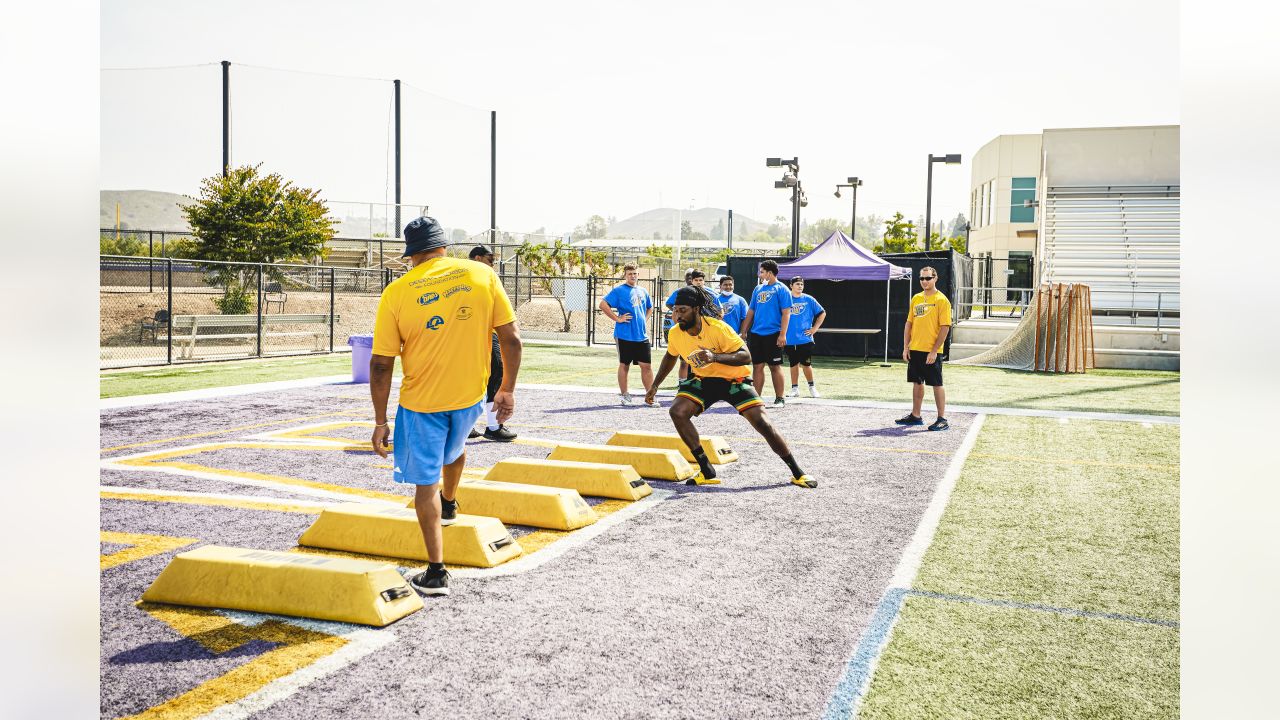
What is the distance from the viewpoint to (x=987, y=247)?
62.2 m

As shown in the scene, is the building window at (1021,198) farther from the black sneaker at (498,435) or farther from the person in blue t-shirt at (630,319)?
the black sneaker at (498,435)

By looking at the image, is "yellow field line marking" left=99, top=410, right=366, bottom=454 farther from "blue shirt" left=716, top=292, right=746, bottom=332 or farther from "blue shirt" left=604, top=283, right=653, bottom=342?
"blue shirt" left=716, top=292, right=746, bottom=332

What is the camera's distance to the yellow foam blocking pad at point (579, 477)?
7305mm

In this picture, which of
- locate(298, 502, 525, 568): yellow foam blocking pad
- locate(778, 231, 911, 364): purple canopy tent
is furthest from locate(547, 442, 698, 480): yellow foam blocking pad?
locate(778, 231, 911, 364): purple canopy tent

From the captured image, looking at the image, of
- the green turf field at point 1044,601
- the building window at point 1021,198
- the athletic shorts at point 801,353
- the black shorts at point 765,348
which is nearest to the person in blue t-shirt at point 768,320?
the black shorts at point 765,348

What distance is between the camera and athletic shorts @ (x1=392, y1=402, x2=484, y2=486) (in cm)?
478

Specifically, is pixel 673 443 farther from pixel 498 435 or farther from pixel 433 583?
pixel 433 583

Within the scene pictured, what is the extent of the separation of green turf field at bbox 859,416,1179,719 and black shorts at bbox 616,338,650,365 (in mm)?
5139

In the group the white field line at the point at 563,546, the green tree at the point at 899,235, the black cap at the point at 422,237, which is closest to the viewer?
the black cap at the point at 422,237

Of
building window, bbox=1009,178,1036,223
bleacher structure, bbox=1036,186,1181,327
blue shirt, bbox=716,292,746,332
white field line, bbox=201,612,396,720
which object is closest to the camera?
white field line, bbox=201,612,396,720

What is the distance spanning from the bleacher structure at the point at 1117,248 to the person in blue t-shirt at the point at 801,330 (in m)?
14.3
